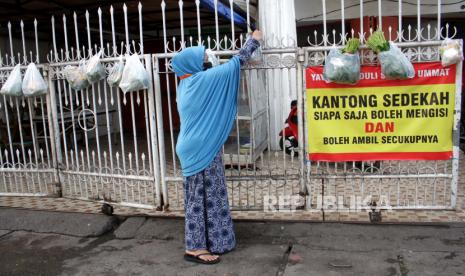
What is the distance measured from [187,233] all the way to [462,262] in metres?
2.17

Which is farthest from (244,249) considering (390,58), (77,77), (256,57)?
(77,77)

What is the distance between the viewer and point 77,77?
4.76 meters

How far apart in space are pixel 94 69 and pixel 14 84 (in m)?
1.13

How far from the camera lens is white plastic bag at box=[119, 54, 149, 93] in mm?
4297

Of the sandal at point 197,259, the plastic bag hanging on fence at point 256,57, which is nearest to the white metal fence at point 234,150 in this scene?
the plastic bag hanging on fence at point 256,57

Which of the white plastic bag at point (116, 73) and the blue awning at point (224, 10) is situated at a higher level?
the blue awning at point (224, 10)

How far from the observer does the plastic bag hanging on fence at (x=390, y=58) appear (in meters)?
3.73

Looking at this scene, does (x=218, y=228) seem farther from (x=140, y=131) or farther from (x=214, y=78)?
(x=140, y=131)

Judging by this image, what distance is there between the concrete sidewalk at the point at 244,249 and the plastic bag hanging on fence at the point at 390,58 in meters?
1.43

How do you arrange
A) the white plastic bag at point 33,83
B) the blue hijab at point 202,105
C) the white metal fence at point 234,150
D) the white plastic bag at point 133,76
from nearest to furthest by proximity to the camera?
the blue hijab at point 202,105 < the white metal fence at point 234,150 < the white plastic bag at point 133,76 < the white plastic bag at point 33,83

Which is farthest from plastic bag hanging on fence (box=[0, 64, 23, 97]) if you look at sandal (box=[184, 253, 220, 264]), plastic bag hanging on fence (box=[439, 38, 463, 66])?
plastic bag hanging on fence (box=[439, 38, 463, 66])

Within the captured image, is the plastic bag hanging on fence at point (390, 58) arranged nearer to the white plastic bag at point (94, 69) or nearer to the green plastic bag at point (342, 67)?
the green plastic bag at point (342, 67)

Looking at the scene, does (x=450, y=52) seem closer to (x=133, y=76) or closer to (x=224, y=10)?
(x=133, y=76)

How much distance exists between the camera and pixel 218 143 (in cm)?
358
